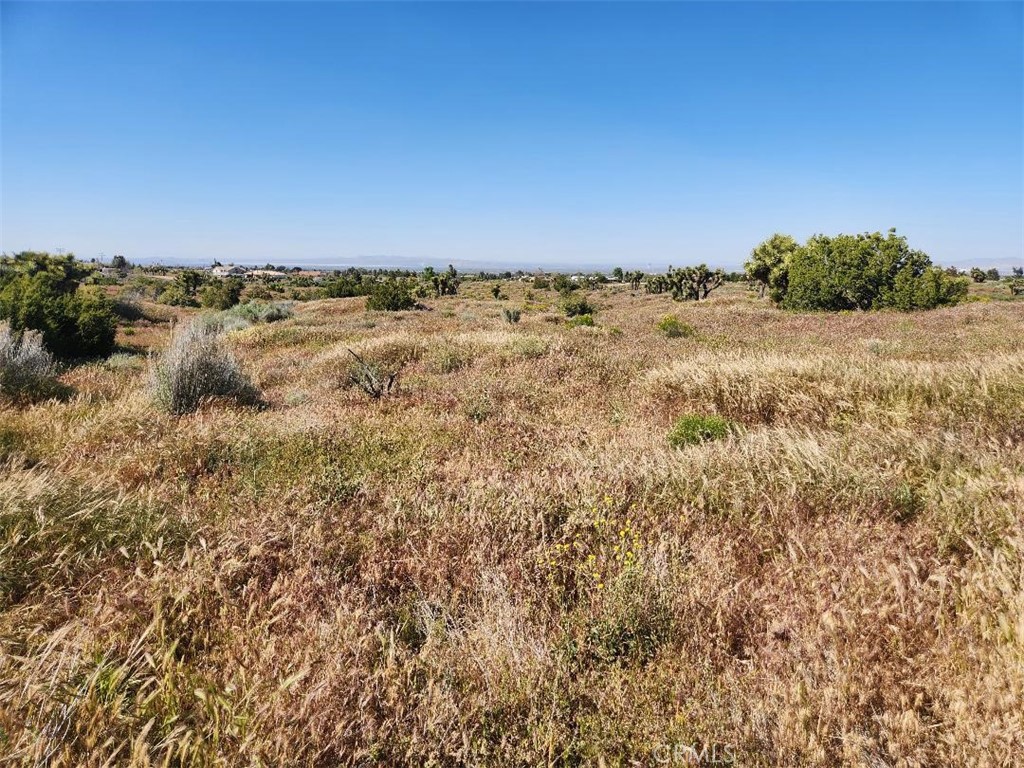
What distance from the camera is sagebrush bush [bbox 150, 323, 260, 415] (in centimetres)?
805

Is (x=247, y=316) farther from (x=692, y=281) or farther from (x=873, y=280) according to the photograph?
(x=692, y=281)

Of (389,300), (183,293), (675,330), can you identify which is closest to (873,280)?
(675,330)

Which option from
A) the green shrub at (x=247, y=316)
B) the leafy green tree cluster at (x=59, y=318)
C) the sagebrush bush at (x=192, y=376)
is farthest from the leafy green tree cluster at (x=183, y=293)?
the sagebrush bush at (x=192, y=376)

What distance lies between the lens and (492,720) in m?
2.41

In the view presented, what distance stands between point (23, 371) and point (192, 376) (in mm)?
2762

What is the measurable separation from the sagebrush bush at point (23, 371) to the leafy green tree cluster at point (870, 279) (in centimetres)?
4110

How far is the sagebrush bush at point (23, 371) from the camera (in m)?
7.75

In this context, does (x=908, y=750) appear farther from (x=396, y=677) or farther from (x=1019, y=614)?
(x=396, y=677)

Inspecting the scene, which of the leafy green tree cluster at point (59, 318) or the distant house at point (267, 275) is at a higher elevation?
the distant house at point (267, 275)

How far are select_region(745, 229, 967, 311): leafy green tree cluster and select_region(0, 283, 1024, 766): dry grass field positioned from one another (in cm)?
3371

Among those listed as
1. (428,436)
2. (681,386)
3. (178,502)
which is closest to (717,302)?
(681,386)

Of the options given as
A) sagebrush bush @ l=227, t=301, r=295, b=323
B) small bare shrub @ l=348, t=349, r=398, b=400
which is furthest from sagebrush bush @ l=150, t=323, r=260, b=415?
sagebrush bush @ l=227, t=301, r=295, b=323

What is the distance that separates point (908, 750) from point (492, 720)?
1879mm

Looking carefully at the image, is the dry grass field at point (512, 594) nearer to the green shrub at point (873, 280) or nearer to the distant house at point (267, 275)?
the green shrub at point (873, 280)
